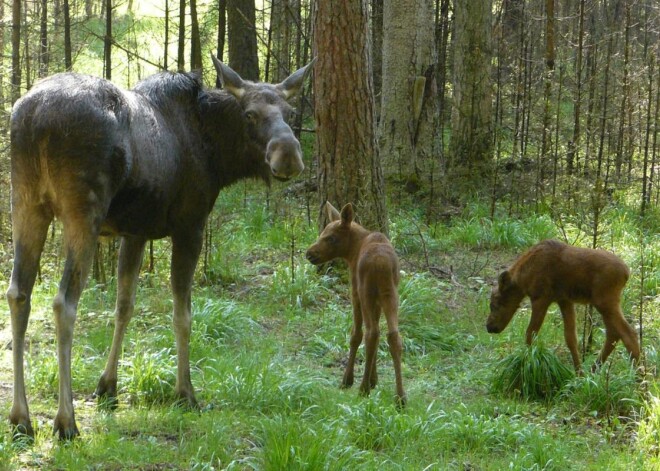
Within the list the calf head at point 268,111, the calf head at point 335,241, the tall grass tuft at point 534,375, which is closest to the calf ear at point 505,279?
the tall grass tuft at point 534,375

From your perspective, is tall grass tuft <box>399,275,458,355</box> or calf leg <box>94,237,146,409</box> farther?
tall grass tuft <box>399,275,458,355</box>

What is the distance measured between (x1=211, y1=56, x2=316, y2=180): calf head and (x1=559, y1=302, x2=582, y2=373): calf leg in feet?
9.19

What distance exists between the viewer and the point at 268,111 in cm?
647

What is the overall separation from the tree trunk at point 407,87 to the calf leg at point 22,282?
29.4 ft

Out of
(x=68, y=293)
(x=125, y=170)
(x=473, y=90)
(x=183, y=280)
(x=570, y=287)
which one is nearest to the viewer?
(x=68, y=293)

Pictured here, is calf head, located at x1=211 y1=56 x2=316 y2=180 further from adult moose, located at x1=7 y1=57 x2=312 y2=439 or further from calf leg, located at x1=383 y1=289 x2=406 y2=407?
calf leg, located at x1=383 y1=289 x2=406 y2=407

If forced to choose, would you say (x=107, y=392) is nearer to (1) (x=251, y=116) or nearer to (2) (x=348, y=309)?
(1) (x=251, y=116)

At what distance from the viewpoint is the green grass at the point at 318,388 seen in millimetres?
5156

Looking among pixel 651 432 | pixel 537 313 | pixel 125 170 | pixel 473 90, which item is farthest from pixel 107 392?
pixel 473 90

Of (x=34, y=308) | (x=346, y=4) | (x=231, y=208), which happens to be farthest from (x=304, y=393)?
(x=231, y=208)

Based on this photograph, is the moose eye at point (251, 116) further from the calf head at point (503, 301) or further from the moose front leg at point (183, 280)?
the calf head at point (503, 301)

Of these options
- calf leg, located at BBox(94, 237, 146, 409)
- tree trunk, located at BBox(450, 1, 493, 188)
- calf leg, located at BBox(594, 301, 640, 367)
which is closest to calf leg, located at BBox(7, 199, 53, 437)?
calf leg, located at BBox(94, 237, 146, 409)

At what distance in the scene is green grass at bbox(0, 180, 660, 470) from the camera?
5.16 m

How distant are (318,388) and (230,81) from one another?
2.55 meters
